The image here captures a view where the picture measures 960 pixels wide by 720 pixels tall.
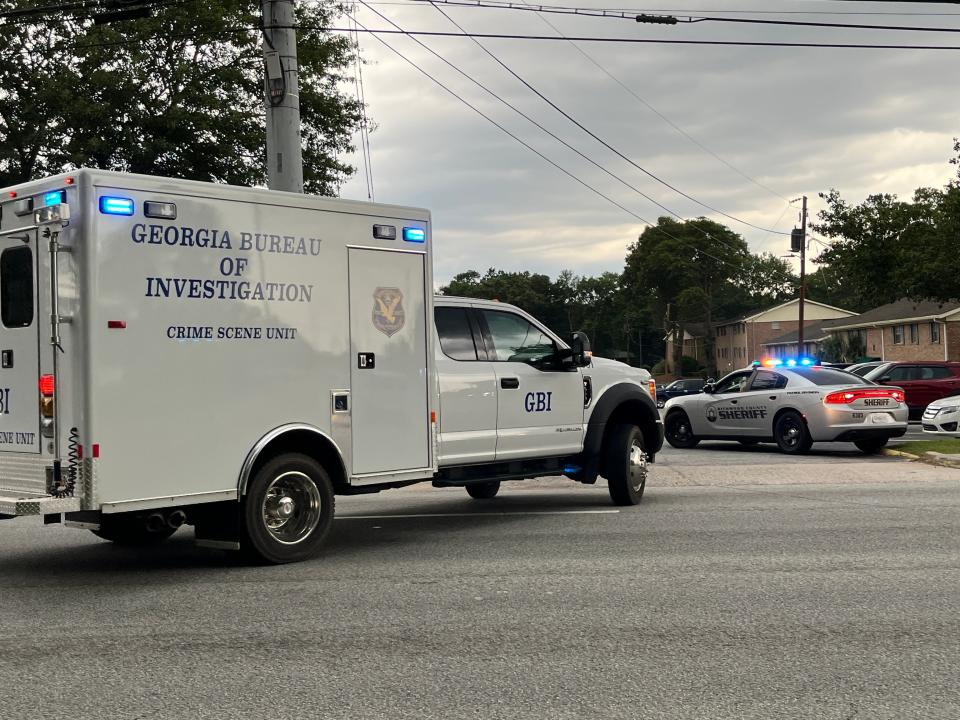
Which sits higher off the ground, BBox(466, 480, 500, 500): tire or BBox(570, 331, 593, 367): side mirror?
BBox(570, 331, 593, 367): side mirror

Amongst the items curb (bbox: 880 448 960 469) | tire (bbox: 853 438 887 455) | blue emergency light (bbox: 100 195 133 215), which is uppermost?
blue emergency light (bbox: 100 195 133 215)

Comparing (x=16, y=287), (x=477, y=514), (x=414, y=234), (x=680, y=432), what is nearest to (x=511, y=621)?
(x=414, y=234)

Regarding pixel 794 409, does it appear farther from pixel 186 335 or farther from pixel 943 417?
pixel 186 335

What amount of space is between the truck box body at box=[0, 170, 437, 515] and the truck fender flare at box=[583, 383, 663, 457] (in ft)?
9.20

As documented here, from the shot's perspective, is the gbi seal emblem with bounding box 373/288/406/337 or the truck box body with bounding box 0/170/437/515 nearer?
the truck box body with bounding box 0/170/437/515

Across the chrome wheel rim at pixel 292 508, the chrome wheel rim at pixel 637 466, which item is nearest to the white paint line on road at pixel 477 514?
the chrome wheel rim at pixel 637 466

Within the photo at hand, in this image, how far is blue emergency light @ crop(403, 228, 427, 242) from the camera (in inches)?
355

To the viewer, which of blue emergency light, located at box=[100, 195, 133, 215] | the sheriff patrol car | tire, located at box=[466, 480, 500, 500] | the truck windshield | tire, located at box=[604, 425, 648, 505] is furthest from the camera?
the sheriff patrol car

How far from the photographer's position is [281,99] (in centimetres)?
1389

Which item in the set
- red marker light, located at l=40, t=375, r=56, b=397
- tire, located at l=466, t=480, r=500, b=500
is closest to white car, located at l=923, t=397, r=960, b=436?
tire, located at l=466, t=480, r=500, b=500

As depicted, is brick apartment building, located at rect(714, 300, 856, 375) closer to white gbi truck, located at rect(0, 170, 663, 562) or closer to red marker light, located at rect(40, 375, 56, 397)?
white gbi truck, located at rect(0, 170, 663, 562)

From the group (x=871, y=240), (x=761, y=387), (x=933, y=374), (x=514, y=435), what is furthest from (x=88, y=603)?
(x=871, y=240)

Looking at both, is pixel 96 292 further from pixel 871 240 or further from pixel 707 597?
pixel 871 240

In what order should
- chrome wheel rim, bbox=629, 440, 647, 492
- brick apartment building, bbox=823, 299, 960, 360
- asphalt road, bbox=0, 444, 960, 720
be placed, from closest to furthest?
1. asphalt road, bbox=0, 444, 960, 720
2. chrome wheel rim, bbox=629, 440, 647, 492
3. brick apartment building, bbox=823, 299, 960, 360
